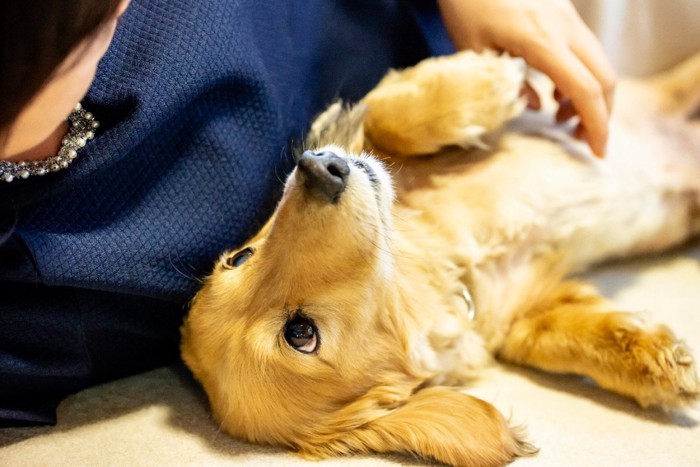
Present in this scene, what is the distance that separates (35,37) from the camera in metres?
0.79

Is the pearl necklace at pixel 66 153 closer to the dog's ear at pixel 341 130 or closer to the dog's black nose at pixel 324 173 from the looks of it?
the dog's black nose at pixel 324 173

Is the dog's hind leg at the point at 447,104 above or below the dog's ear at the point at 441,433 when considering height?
above

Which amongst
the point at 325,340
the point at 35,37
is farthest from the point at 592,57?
the point at 35,37

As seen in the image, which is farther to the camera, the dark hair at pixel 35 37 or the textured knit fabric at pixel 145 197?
the textured knit fabric at pixel 145 197

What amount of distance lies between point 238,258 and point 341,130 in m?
0.45

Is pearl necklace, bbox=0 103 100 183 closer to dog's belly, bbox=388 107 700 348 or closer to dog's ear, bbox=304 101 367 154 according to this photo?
dog's ear, bbox=304 101 367 154

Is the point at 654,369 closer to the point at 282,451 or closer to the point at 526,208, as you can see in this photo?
the point at 526,208

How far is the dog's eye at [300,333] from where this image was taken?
4.55ft

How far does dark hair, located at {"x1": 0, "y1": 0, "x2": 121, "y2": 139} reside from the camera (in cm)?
77

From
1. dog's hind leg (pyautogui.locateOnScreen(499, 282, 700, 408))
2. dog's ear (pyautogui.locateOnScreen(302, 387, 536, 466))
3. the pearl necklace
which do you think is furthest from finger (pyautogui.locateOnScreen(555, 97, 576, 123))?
the pearl necklace

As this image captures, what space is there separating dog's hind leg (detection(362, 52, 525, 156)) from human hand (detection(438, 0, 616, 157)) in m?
0.07

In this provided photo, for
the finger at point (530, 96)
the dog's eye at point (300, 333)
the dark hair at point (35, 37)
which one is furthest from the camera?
the finger at point (530, 96)

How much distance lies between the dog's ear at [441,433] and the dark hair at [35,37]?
0.92 metres

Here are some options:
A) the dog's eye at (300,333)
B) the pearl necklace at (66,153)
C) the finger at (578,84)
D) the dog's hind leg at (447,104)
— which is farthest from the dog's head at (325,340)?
the finger at (578,84)
